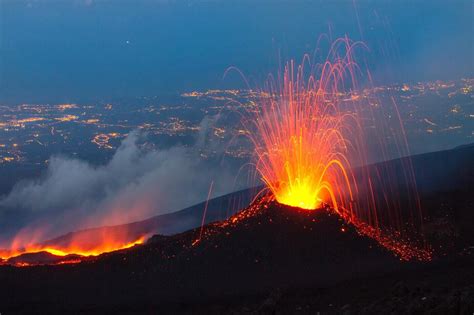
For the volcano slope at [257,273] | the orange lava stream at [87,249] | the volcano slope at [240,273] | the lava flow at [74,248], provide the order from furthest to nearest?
1. the orange lava stream at [87,249]
2. the lava flow at [74,248]
3. the volcano slope at [240,273]
4. the volcano slope at [257,273]

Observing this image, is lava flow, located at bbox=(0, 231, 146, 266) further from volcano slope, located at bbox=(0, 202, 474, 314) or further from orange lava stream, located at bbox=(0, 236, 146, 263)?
volcano slope, located at bbox=(0, 202, 474, 314)

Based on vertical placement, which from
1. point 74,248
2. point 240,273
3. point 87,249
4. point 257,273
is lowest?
point 257,273

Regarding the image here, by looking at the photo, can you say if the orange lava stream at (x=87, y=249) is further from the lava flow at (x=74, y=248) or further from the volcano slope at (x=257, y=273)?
the volcano slope at (x=257, y=273)

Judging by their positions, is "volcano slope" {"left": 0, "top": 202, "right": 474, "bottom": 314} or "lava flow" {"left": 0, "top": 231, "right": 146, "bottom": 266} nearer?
"volcano slope" {"left": 0, "top": 202, "right": 474, "bottom": 314}

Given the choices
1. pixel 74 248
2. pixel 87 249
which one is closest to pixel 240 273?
pixel 87 249

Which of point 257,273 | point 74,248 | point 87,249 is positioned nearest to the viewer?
point 257,273

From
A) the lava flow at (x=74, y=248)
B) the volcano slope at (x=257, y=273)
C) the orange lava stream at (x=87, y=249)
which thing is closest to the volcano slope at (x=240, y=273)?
the volcano slope at (x=257, y=273)

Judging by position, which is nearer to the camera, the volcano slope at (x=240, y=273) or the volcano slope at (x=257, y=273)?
the volcano slope at (x=257, y=273)

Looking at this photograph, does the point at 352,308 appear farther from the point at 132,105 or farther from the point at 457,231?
the point at 132,105

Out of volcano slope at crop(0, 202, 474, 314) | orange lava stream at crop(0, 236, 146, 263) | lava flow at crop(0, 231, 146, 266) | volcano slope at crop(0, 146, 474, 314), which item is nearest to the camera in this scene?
volcano slope at crop(0, 146, 474, 314)

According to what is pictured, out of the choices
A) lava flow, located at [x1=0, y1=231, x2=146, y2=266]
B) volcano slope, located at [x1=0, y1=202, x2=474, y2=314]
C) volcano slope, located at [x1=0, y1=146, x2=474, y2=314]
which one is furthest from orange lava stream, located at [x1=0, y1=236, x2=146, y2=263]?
volcano slope, located at [x1=0, y1=146, x2=474, y2=314]

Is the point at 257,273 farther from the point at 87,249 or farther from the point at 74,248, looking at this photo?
the point at 74,248
